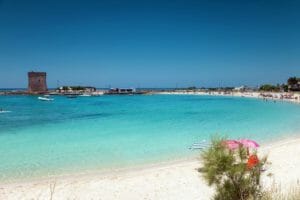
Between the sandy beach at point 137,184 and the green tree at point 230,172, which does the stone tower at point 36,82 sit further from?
the green tree at point 230,172

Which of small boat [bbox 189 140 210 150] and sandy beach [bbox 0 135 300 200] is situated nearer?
sandy beach [bbox 0 135 300 200]

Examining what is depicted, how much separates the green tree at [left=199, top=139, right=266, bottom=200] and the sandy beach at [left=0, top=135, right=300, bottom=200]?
6.45 ft

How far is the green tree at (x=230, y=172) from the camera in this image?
5715 mm

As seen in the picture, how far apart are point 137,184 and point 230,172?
4.13 meters

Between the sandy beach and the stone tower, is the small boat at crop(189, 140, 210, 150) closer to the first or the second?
the sandy beach

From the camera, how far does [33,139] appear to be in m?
17.9

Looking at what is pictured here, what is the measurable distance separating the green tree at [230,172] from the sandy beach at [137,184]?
196 cm

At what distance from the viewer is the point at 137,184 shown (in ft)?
30.5

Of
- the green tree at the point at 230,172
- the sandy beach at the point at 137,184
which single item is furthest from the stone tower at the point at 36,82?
the green tree at the point at 230,172

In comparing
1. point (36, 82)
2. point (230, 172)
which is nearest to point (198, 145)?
point (230, 172)

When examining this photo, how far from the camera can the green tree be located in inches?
225

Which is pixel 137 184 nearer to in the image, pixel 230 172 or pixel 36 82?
pixel 230 172

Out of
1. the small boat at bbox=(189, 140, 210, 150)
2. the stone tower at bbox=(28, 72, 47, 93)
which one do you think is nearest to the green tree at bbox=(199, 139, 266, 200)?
the small boat at bbox=(189, 140, 210, 150)

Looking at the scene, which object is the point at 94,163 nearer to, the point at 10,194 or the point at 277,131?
the point at 10,194
